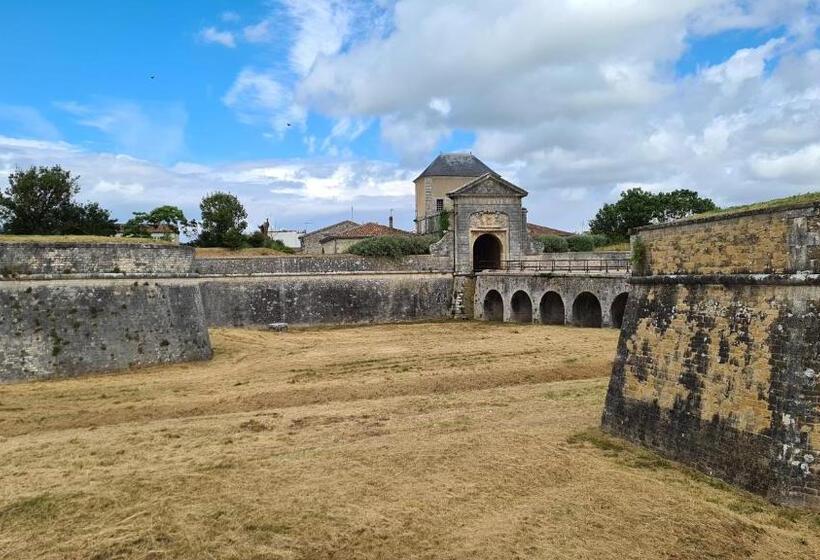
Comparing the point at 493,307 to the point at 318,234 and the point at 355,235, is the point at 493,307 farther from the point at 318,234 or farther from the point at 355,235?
the point at 318,234

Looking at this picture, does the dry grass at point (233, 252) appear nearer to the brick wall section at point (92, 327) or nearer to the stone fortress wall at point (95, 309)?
the stone fortress wall at point (95, 309)

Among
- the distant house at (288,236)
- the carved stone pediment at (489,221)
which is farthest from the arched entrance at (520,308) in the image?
the distant house at (288,236)

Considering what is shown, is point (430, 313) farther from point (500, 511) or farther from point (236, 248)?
point (500, 511)

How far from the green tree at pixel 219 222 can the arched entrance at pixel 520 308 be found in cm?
1656

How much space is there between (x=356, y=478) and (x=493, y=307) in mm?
22164

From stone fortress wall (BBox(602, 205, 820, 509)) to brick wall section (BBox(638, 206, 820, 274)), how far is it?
15 millimetres

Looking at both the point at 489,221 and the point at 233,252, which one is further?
the point at 233,252

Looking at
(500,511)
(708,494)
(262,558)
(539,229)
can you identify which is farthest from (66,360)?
(539,229)

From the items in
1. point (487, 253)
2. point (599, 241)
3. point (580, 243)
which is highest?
point (599, 241)

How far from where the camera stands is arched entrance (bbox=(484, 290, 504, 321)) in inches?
1181

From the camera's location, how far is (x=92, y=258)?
17.8m

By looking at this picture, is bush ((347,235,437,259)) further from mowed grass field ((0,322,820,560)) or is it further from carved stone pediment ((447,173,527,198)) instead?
mowed grass field ((0,322,820,560))

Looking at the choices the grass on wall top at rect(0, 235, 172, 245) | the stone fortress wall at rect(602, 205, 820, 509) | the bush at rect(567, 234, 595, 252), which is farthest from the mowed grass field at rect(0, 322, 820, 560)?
the bush at rect(567, 234, 595, 252)

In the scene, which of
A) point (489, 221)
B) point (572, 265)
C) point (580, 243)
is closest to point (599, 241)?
point (580, 243)
